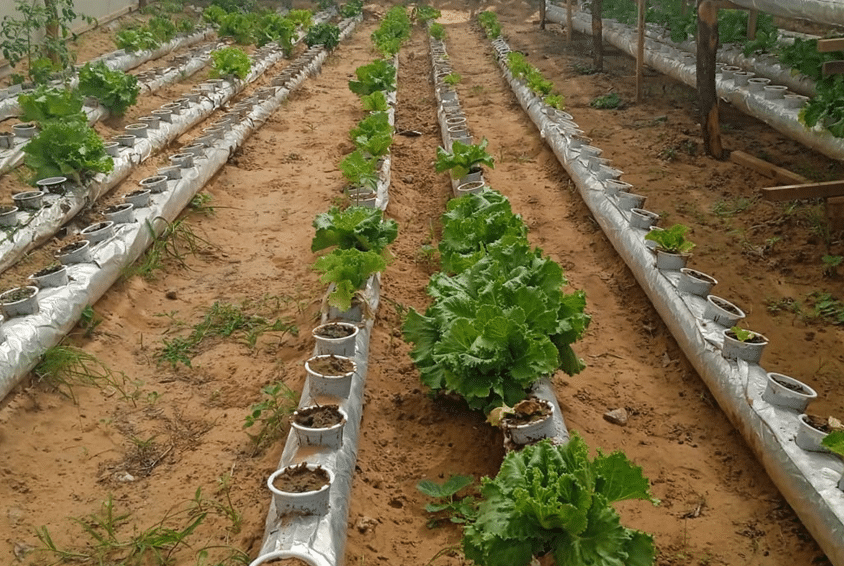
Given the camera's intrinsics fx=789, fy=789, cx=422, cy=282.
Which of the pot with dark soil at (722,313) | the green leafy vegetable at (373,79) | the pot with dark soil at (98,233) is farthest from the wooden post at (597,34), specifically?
the pot with dark soil at (98,233)

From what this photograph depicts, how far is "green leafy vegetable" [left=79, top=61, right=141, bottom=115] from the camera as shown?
10.4 m

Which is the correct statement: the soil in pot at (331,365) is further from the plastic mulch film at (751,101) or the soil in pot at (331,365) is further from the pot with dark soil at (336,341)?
the plastic mulch film at (751,101)

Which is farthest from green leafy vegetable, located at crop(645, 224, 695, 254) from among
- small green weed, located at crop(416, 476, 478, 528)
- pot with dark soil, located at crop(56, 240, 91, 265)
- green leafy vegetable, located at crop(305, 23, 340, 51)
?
green leafy vegetable, located at crop(305, 23, 340, 51)

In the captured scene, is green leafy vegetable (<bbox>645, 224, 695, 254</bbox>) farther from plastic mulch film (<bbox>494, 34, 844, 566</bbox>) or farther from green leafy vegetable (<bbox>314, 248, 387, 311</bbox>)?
green leafy vegetable (<bbox>314, 248, 387, 311</bbox>)

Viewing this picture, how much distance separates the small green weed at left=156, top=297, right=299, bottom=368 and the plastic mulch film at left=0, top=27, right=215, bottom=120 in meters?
6.30

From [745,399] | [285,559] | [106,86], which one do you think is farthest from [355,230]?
[106,86]

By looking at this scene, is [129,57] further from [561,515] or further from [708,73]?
[561,515]

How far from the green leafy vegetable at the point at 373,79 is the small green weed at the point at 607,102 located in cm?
316

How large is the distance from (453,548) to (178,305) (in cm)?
350

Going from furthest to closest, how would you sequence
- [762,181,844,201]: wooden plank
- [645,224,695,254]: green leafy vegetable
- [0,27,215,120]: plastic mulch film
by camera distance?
[0,27,215,120]: plastic mulch film < [762,181,844,201]: wooden plank < [645,224,695,254]: green leafy vegetable

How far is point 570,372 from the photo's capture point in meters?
4.57

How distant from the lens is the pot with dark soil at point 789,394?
3942 mm

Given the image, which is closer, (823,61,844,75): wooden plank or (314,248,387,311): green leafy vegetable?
(314,248,387,311): green leafy vegetable

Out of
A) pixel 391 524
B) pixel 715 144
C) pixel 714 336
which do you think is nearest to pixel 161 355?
pixel 391 524
